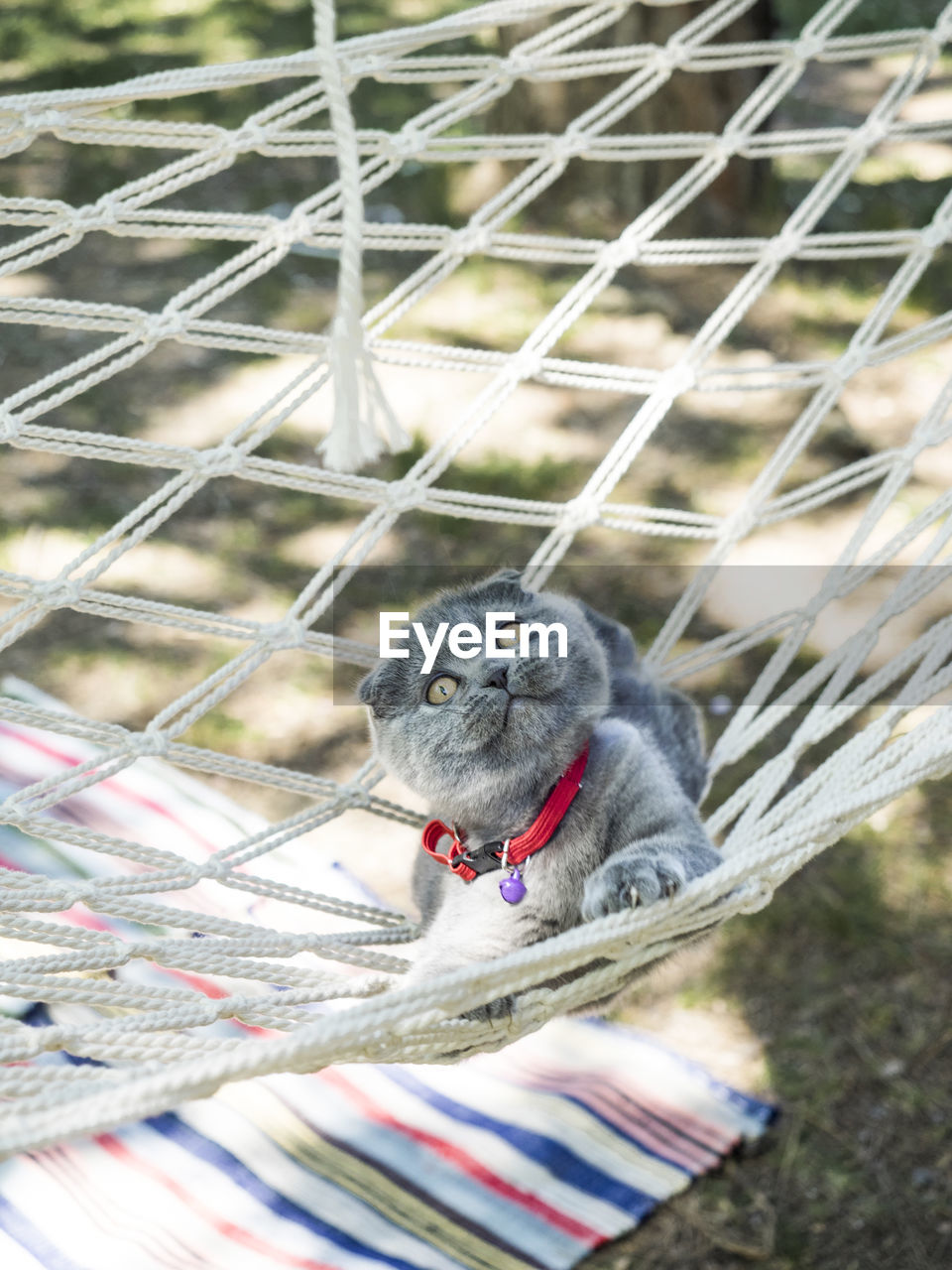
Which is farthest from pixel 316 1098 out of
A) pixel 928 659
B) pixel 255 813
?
pixel 928 659

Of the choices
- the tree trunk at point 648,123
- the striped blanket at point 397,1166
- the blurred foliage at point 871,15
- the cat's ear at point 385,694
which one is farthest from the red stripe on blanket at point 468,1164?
the blurred foliage at point 871,15

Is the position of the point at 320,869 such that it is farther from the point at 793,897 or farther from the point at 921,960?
the point at 921,960

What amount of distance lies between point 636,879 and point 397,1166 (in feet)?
2.89

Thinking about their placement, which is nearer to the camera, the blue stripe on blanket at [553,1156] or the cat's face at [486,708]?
the cat's face at [486,708]

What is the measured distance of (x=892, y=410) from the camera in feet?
10.1

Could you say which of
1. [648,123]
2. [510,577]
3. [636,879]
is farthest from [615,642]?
[648,123]

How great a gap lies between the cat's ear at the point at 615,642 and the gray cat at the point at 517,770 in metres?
0.22

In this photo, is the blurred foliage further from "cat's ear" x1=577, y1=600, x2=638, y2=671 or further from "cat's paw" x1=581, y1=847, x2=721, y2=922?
"cat's paw" x1=581, y1=847, x2=721, y2=922

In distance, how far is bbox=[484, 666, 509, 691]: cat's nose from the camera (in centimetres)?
124

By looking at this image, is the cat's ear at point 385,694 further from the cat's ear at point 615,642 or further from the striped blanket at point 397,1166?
the striped blanket at point 397,1166

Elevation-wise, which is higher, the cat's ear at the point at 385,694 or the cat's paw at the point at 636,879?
the cat's ear at the point at 385,694

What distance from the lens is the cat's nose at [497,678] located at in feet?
4.08

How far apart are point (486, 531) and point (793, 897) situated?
1105 mm

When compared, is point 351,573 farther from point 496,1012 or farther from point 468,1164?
point 468,1164
